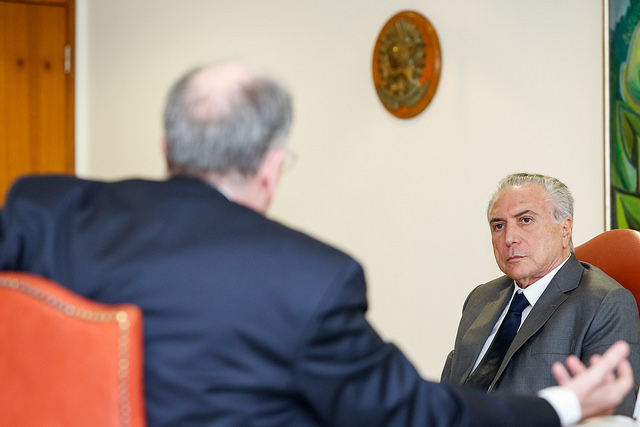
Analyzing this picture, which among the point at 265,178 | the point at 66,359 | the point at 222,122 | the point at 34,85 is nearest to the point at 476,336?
the point at 265,178

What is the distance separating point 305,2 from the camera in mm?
4434

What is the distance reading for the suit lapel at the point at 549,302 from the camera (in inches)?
86.2

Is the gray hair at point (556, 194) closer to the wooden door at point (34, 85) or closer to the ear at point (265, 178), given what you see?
the ear at point (265, 178)

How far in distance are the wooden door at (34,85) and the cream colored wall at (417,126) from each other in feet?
2.07

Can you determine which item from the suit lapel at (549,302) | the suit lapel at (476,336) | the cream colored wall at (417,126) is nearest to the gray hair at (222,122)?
the suit lapel at (549,302)

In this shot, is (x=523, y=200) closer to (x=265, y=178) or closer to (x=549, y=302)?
(x=549, y=302)

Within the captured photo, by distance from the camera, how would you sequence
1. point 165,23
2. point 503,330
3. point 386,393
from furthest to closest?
point 165,23 → point 503,330 → point 386,393

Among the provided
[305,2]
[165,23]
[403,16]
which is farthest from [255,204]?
[165,23]

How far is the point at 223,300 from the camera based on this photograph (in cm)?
103

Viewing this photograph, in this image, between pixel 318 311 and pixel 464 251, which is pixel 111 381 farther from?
pixel 464 251

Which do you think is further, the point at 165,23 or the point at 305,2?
the point at 165,23

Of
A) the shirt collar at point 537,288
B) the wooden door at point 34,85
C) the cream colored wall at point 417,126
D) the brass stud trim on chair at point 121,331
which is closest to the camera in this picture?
the brass stud trim on chair at point 121,331

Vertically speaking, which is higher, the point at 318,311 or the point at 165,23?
the point at 165,23

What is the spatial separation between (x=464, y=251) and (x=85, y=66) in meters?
3.61
